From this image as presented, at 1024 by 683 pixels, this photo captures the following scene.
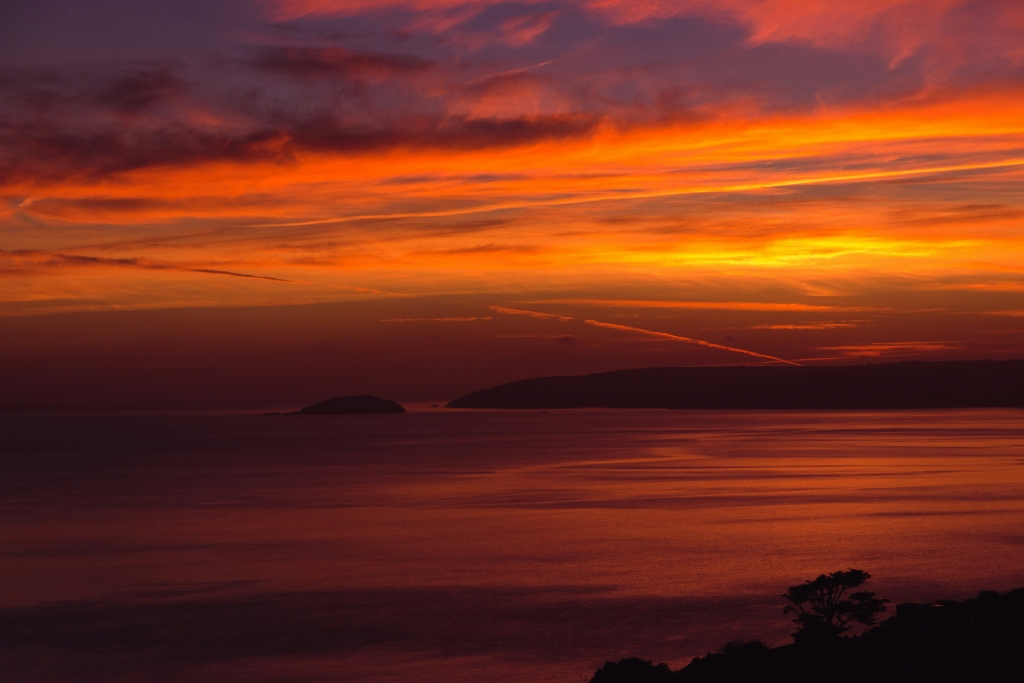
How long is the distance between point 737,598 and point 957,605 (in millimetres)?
7165

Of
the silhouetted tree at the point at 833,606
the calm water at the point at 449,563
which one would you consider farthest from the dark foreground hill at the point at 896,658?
the calm water at the point at 449,563

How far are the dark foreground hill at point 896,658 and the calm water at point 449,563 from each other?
3.27m

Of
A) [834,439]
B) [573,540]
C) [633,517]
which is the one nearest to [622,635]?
[573,540]

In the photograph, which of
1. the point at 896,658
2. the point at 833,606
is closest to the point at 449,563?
the point at 833,606

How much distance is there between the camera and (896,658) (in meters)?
13.5

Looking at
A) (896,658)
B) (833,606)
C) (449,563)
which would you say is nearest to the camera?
(896,658)

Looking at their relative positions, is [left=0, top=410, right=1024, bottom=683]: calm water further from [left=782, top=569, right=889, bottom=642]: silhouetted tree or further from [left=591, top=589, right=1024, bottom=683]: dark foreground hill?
[left=591, top=589, right=1024, bottom=683]: dark foreground hill

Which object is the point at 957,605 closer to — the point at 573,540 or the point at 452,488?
the point at 573,540

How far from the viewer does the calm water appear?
61.5 ft

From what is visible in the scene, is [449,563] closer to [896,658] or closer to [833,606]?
[833,606]

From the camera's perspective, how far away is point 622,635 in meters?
19.6

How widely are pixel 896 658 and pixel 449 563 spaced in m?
15.8

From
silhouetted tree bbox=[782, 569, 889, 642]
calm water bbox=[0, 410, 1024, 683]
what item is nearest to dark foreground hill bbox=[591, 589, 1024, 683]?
silhouetted tree bbox=[782, 569, 889, 642]

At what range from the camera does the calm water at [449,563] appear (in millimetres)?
18734
